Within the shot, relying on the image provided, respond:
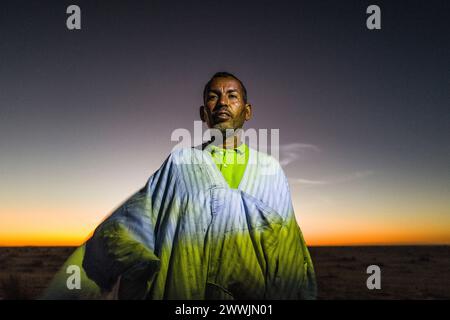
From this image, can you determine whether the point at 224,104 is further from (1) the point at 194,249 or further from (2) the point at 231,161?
(1) the point at 194,249

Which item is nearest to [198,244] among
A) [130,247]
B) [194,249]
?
[194,249]

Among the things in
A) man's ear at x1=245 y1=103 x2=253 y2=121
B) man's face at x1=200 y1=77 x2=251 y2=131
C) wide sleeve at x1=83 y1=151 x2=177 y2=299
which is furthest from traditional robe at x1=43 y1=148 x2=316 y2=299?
man's ear at x1=245 y1=103 x2=253 y2=121

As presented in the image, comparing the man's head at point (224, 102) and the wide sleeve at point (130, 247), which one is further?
the man's head at point (224, 102)

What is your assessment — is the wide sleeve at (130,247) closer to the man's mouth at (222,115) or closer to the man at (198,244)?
the man at (198,244)

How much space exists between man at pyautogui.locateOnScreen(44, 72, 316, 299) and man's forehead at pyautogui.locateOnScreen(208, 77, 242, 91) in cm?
50

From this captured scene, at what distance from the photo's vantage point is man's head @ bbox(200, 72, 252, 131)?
2973 mm

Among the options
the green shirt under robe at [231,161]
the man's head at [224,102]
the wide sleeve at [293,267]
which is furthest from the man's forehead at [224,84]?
the wide sleeve at [293,267]

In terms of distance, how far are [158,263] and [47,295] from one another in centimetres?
76

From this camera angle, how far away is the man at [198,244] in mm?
2473

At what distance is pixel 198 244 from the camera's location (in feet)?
8.42

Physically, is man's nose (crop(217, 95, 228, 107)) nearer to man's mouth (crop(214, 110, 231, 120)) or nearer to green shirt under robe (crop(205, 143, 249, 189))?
man's mouth (crop(214, 110, 231, 120))

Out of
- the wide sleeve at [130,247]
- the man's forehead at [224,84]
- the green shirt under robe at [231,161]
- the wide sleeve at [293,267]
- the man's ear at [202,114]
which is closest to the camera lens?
the wide sleeve at [130,247]

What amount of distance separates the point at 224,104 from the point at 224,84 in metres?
0.15
